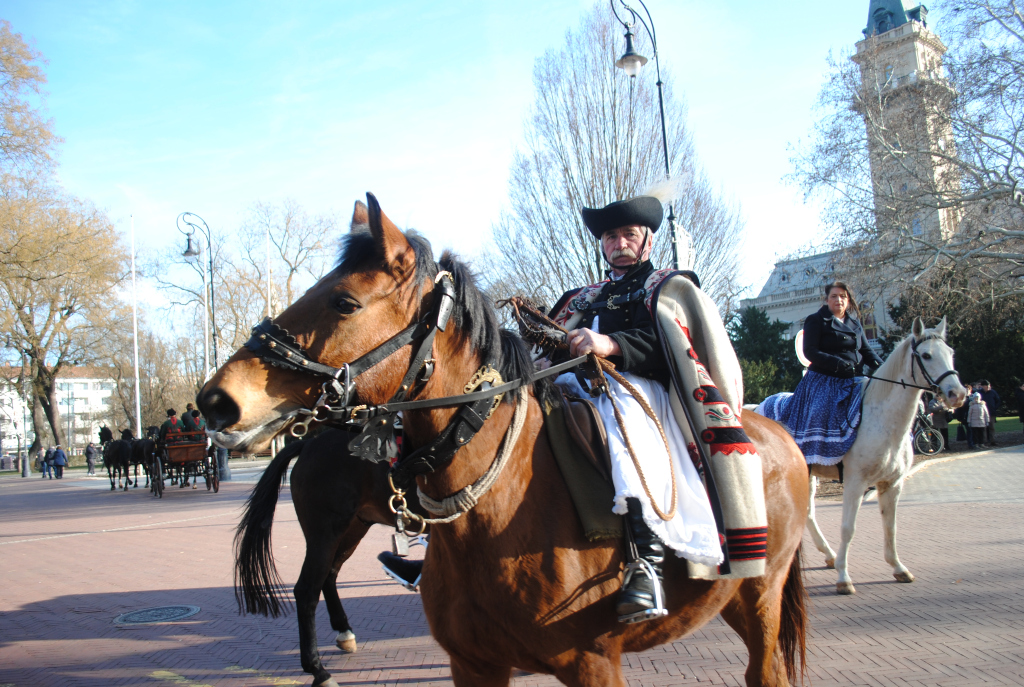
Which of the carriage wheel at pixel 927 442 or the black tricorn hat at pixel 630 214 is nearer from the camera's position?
the black tricorn hat at pixel 630 214

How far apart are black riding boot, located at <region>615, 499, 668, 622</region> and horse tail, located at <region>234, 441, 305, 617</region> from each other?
319 centimetres

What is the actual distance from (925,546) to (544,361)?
732 centimetres

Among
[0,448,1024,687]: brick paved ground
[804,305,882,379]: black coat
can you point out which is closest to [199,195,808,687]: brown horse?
[0,448,1024,687]: brick paved ground

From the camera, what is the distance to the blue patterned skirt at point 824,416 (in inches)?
265

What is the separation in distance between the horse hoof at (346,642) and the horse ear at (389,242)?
13.5ft

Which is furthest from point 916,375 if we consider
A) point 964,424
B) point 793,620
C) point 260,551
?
point 964,424

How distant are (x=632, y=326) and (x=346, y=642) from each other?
385cm

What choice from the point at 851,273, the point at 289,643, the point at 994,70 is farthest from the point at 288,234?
the point at 289,643

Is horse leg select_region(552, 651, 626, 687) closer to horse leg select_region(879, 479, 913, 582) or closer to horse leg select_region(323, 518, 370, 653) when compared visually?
horse leg select_region(323, 518, 370, 653)

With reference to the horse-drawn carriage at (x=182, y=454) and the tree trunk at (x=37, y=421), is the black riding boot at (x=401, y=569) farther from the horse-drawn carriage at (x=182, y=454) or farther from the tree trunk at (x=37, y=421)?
the tree trunk at (x=37, y=421)

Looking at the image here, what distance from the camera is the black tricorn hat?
113 inches

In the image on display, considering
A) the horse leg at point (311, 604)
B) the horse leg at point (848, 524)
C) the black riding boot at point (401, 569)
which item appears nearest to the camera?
the black riding boot at point (401, 569)

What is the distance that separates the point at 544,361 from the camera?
277 centimetres

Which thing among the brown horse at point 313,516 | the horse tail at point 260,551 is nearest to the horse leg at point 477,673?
the brown horse at point 313,516
